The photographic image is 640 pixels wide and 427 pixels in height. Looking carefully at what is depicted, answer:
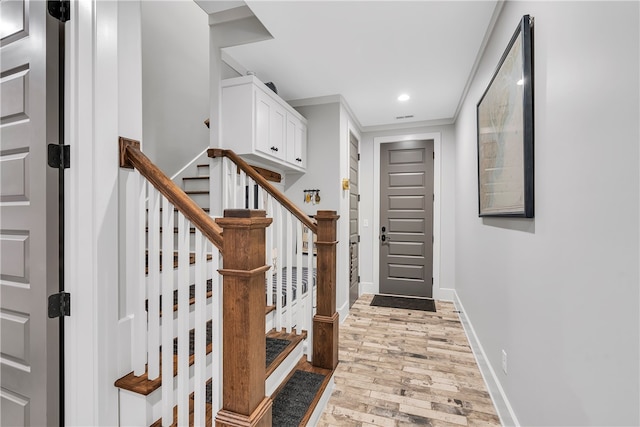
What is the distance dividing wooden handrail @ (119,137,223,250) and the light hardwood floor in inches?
59.4

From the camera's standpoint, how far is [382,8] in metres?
1.96

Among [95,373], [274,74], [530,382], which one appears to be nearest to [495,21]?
[274,74]

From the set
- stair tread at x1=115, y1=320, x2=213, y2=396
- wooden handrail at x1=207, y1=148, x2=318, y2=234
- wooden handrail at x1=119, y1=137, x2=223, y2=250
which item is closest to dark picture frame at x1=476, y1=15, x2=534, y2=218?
wooden handrail at x1=207, y1=148, x2=318, y2=234

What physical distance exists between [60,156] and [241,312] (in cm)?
104

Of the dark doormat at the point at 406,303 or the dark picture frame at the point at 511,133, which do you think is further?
the dark doormat at the point at 406,303

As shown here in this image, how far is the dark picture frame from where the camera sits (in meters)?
1.43

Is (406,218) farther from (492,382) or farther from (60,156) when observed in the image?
(60,156)

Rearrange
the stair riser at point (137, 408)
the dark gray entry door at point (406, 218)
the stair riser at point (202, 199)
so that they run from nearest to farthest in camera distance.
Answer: the stair riser at point (137, 408)
the stair riser at point (202, 199)
the dark gray entry door at point (406, 218)

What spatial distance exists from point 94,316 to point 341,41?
7.77ft

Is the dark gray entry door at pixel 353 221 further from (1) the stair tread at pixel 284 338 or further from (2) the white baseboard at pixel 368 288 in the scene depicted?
(1) the stair tread at pixel 284 338

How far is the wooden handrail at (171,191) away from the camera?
1171 mm

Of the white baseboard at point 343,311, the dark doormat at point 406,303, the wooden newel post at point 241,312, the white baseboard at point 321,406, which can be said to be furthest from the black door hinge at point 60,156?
the dark doormat at point 406,303

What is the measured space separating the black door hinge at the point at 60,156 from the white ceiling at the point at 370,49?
144 cm

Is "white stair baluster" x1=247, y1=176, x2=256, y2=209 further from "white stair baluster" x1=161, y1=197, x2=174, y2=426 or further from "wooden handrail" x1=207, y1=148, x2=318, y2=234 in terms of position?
"white stair baluster" x1=161, y1=197, x2=174, y2=426
